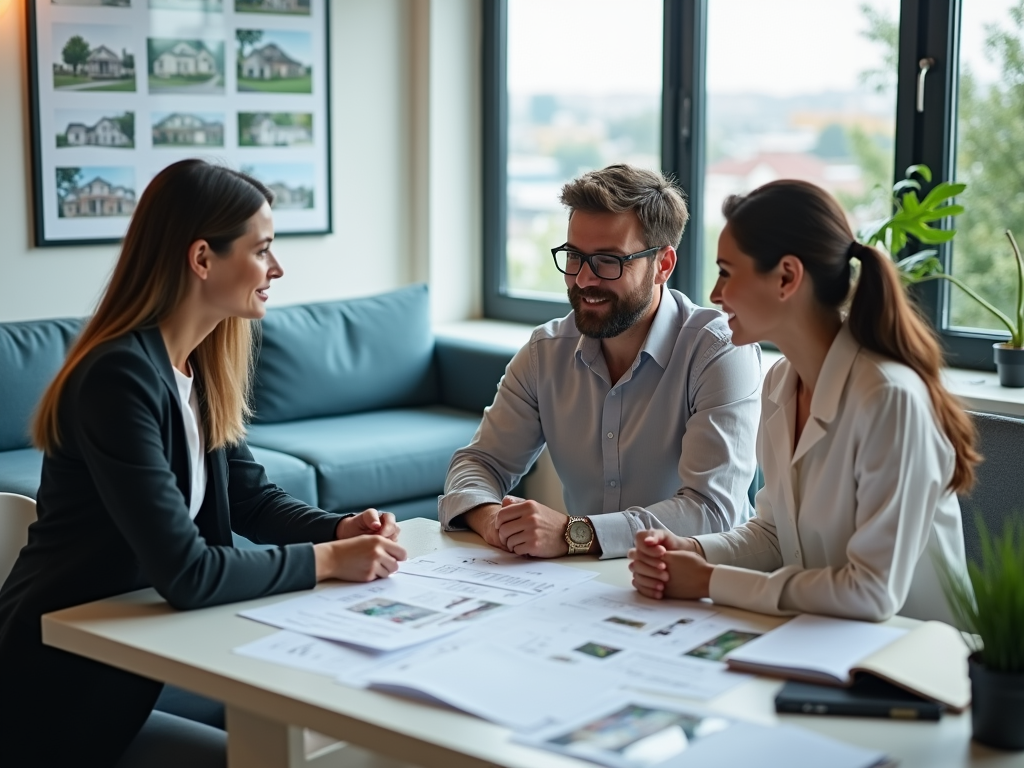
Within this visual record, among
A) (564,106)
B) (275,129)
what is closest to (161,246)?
(275,129)

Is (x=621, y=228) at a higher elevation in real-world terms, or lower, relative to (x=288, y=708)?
higher

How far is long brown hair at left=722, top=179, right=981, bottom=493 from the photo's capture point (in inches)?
75.0

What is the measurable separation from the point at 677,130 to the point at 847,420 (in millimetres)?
2761

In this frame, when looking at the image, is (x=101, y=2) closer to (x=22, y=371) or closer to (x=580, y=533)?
(x=22, y=371)

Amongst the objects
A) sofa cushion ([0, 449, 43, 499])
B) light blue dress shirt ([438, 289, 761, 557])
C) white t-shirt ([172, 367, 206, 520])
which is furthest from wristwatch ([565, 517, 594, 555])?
sofa cushion ([0, 449, 43, 499])

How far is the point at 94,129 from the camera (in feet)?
13.8

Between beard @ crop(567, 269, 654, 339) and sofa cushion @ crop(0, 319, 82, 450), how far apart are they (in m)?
1.84

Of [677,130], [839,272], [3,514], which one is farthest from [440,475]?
[839,272]

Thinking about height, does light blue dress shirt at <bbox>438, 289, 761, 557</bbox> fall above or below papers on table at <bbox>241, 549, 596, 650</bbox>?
above

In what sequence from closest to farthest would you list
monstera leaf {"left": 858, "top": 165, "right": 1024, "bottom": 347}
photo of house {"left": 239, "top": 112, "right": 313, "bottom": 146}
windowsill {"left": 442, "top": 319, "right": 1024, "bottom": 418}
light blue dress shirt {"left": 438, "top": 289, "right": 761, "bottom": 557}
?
1. light blue dress shirt {"left": 438, "top": 289, "right": 761, "bottom": 557}
2. windowsill {"left": 442, "top": 319, "right": 1024, "bottom": 418}
3. monstera leaf {"left": 858, "top": 165, "right": 1024, "bottom": 347}
4. photo of house {"left": 239, "top": 112, "right": 313, "bottom": 146}

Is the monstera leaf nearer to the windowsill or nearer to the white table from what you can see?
the windowsill

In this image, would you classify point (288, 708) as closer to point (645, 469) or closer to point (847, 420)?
point (847, 420)

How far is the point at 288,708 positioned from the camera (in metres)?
1.51

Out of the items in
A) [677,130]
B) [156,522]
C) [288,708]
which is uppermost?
[677,130]
